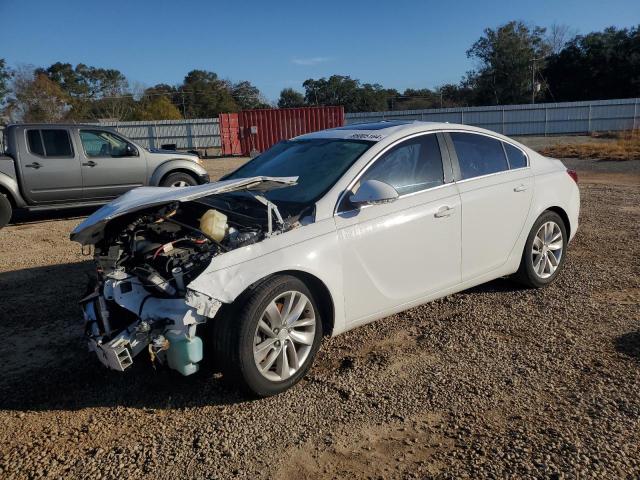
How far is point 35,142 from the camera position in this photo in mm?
9422

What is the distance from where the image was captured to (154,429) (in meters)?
3.06

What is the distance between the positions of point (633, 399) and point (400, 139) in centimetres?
241

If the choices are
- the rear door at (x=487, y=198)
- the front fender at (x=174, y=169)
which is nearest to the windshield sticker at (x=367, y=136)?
the rear door at (x=487, y=198)

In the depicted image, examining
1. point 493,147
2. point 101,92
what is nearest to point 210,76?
point 101,92

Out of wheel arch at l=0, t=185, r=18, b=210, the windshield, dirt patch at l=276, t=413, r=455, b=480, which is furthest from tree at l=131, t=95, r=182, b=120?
dirt patch at l=276, t=413, r=455, b=480

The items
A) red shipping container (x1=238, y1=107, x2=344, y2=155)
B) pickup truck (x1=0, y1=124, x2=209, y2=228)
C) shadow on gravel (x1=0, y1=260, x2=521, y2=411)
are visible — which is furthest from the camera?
red shipping container (x1=238, y1=107, x2=344, y2=155)

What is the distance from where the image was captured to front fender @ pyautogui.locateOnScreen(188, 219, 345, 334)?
308 centimetres

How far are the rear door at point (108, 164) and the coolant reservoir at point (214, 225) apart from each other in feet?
23.6

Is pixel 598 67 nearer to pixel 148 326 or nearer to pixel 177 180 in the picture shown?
pixel 177 180

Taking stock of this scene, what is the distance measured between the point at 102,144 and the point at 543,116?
1199 inches

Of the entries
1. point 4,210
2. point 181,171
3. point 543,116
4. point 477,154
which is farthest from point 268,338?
point 543,116

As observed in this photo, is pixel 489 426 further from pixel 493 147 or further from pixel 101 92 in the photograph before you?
pixel 101 92

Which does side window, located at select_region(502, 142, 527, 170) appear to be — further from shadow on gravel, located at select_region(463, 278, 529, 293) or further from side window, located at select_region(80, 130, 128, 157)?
side window, located at select_region(80, 130, 128, 157)

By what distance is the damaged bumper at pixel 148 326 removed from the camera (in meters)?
3.04
